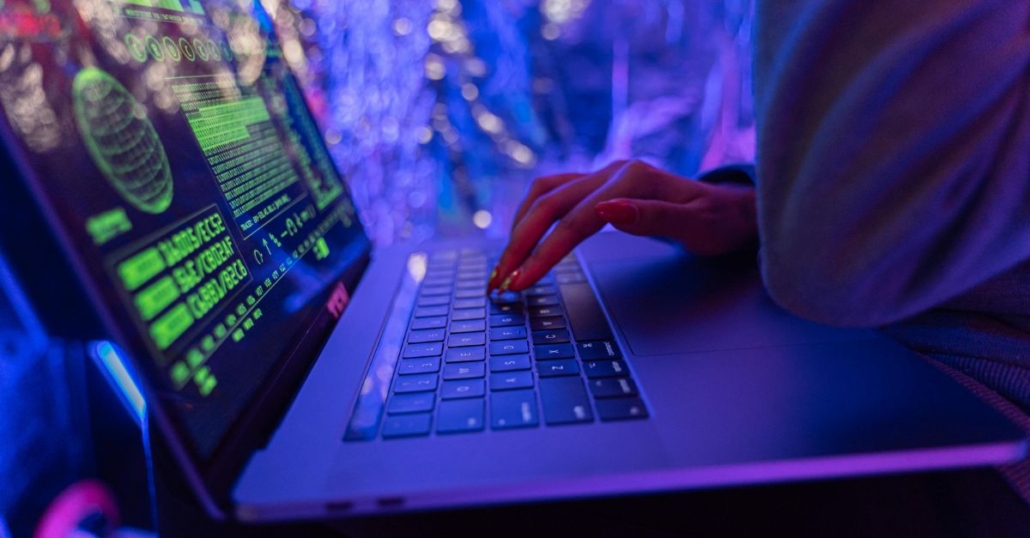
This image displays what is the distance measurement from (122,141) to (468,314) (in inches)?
12.9

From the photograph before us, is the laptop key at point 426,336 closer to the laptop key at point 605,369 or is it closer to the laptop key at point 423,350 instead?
the laptop key at point 423,350

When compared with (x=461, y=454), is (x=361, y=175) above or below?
above

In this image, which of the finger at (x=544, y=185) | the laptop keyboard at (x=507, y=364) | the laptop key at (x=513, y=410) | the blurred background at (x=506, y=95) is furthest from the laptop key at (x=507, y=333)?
the blurred background at (x=506, y=95)

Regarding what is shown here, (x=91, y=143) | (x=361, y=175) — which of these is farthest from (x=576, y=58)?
(x=91, y=143)

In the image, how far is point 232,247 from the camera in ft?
1.48

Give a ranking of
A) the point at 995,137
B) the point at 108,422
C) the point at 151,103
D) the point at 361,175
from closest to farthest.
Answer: the point at 995,137 → the point at 151,103 → the point at 108,422 → the point at 361,175

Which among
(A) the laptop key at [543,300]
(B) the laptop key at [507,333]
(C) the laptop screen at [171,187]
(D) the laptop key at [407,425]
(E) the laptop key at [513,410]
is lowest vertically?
(A) the laptop key at [543,300]

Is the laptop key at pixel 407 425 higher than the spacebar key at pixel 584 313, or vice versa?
the laptop key at pixel 407 425

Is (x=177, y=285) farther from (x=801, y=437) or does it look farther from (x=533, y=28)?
(x=533, y=28)

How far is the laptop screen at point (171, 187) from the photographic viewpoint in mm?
310

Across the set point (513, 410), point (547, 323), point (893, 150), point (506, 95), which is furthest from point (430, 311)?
point (506, 95)

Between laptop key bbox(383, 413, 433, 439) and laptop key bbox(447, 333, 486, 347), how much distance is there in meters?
0.12

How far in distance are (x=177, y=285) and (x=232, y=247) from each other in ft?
0.30

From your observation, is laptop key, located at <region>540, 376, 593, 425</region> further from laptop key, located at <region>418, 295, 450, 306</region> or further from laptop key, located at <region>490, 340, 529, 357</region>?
laptop key, located at <region>418, 295, 450, 306</region>
